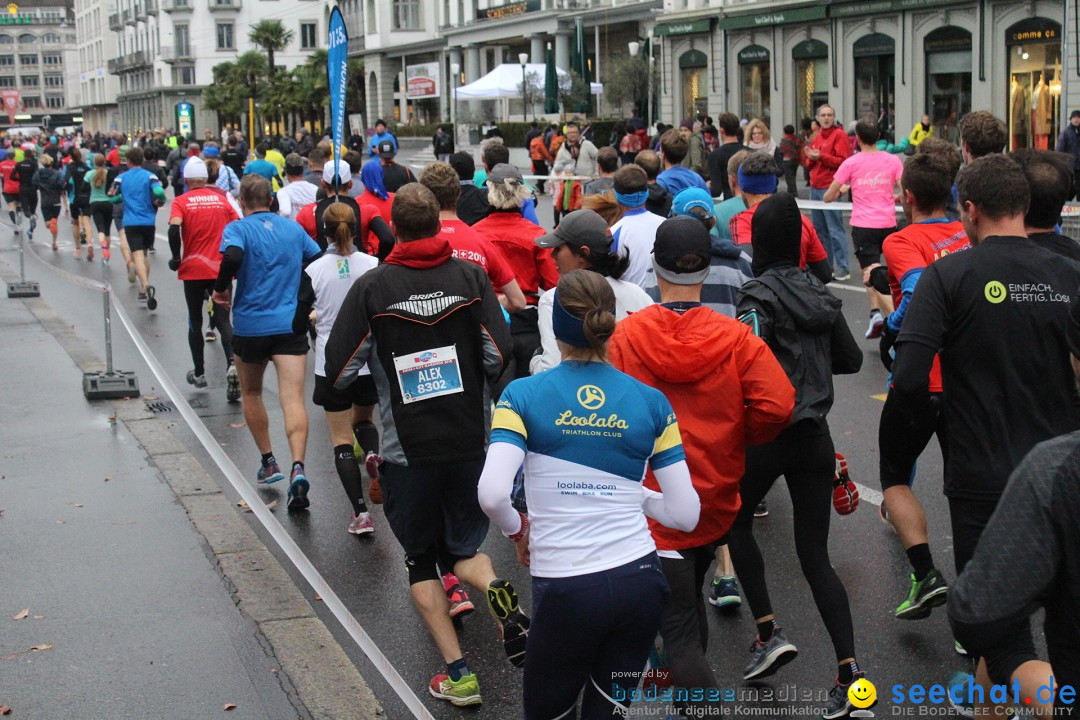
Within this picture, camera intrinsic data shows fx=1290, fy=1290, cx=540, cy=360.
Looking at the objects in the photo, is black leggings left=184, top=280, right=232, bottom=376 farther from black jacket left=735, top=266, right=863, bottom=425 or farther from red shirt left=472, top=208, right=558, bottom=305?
black jacket left=735, top=266, right=863, bottom=425

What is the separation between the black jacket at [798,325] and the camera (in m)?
4.79

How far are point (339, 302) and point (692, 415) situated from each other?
3.31 meters

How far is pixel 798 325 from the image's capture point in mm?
4836

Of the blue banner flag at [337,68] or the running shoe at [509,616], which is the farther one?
the blue banner flag at [337,68]

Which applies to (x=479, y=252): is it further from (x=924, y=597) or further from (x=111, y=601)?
(x=924, y=597)

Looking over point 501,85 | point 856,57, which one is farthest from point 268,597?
point 501,85

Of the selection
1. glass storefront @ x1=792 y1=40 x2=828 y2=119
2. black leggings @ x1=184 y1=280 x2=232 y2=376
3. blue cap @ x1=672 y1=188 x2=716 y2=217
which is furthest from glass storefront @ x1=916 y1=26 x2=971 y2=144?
blue cap @ x1=672 y1=188 x2=716 y2=217

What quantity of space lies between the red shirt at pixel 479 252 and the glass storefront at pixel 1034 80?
84.8 feet

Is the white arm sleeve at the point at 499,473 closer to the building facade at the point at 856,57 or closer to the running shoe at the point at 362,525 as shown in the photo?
the running shoe at the point at 362,525


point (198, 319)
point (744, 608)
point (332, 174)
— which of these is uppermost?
point (332, 174)

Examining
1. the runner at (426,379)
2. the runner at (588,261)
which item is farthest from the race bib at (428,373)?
the runner at (588,261)

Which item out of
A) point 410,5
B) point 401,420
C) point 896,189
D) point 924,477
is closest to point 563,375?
point 401,420

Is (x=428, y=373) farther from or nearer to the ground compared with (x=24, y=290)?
farther from the ground

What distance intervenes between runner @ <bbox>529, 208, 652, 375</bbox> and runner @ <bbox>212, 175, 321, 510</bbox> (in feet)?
8.41
